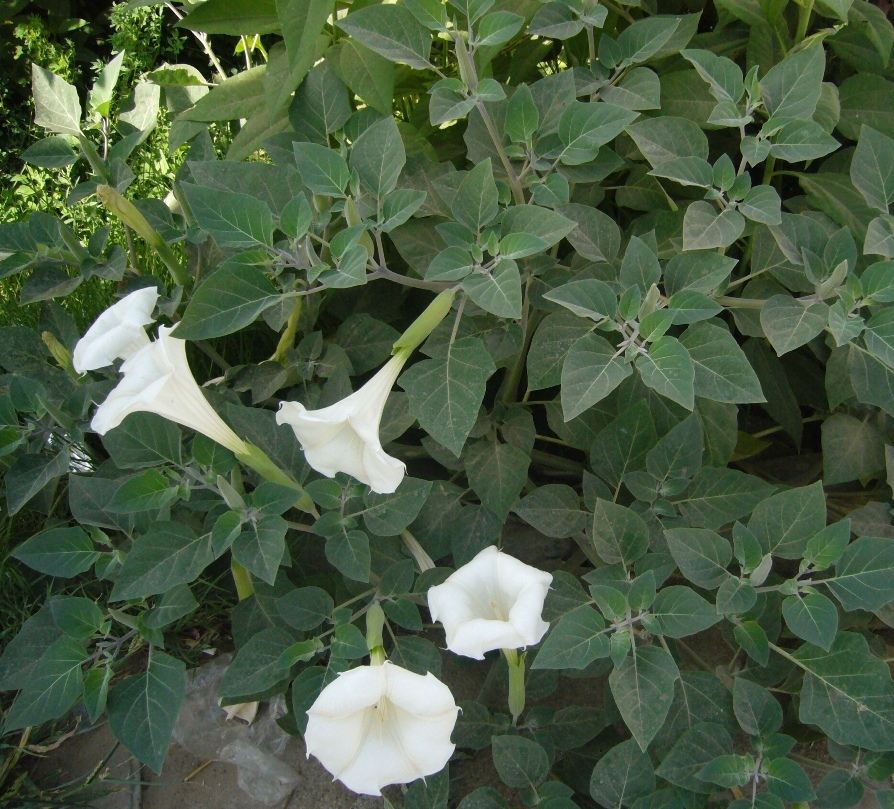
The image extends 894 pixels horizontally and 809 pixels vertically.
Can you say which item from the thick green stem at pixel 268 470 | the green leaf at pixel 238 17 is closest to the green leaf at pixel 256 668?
the thick green stem at pixel 268 470

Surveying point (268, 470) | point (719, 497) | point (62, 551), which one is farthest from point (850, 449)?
point (62, 551)

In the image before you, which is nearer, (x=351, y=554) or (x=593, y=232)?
(x=351, y=554)

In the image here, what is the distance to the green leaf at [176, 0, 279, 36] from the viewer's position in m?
1.91

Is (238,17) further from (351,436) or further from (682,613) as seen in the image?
(682,613)

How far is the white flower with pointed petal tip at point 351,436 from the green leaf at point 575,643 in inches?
13.0

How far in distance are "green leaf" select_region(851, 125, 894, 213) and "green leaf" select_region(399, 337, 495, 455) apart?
2.44 ft

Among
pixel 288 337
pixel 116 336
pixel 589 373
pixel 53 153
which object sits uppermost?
pixel 53 153

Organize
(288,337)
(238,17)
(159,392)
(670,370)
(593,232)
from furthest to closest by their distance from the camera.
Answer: (238,17) → (288,337) → (593,232) → (670,370) → (159,392)

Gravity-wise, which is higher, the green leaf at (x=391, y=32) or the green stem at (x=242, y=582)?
the green leaf at (x=391, y=32)

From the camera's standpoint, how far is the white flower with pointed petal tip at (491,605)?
111 cm

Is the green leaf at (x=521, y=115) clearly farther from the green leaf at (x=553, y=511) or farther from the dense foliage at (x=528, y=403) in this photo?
the green leaf at (x=553, y=511)

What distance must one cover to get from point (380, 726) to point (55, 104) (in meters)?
1.41

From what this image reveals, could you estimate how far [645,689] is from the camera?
1.27 m

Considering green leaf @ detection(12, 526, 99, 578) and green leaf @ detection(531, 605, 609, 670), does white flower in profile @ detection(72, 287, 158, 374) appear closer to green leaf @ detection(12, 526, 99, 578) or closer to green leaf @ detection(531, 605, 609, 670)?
green leaf @ detection(12, 526, 99, 578)
